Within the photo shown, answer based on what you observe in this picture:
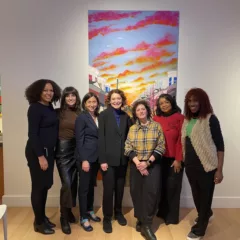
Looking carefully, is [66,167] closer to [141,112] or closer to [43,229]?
[43,229]

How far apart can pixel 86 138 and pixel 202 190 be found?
1211 mm

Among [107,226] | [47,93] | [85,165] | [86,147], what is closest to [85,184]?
[85,165]

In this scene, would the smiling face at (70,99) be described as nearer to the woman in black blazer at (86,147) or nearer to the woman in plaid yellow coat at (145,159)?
the woman in black blazer at (86,147)

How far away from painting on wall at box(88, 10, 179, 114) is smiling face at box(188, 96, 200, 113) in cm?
79

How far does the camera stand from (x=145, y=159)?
241 centimetres

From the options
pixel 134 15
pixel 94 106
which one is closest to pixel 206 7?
pixel 134 15

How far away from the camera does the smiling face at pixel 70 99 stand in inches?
98.0

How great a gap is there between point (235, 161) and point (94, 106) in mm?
1987

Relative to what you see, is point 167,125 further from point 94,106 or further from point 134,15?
point 134,15

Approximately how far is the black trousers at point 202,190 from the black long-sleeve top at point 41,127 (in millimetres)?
1340

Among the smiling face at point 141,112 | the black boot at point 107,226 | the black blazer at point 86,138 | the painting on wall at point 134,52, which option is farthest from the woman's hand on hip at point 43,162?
the painting on wall at point 134,52

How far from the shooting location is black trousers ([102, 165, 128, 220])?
251cm

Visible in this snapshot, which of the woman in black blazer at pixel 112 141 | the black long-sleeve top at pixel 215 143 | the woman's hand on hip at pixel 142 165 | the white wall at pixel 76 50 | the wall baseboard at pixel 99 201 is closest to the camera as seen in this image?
the black long-sleeve top at pixel 215 143

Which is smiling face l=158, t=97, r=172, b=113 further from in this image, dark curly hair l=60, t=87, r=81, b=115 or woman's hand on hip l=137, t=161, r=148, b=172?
dark curly hair l=60, t=87, r=81, b=115
